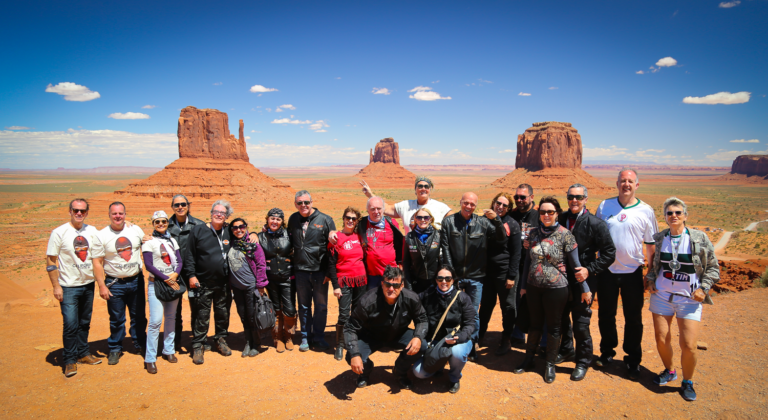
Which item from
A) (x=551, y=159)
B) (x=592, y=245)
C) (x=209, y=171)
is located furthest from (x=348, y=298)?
(x=551, y=159)

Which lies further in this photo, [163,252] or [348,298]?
[348,298]

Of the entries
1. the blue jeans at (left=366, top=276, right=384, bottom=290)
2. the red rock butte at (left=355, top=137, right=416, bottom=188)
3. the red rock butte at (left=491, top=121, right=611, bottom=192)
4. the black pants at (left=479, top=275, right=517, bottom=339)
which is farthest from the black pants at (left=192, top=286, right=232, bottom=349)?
the red rock butte at (left=355, top=137, right=416, bottom=188)

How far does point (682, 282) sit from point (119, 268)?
6.73m

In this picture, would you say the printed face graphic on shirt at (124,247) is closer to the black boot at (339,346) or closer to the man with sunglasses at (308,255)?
the man with sunglasses at (308,255)

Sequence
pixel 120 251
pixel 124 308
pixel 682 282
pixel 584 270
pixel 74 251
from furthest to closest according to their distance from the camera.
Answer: pixel 124 308
pixel 120 251
pixel 74 251
pixel 584 270
pixel 682 282

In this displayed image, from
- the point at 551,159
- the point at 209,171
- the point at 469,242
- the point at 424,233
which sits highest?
the point at 551,159

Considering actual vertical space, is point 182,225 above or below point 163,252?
above

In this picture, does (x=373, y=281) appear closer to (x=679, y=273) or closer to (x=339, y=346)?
(x=339, y=346)

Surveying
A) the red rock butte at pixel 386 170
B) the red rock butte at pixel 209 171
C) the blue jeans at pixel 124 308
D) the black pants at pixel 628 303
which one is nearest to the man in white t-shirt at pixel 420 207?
the black pants at pixel 628 303

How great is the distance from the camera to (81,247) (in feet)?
14.7

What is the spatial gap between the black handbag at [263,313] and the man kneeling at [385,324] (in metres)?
1.37

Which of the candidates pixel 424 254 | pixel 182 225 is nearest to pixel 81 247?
pixel 182 225

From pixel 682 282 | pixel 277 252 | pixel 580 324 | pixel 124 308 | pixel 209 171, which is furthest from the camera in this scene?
pixel 209 171

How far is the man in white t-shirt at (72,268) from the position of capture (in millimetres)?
4426
